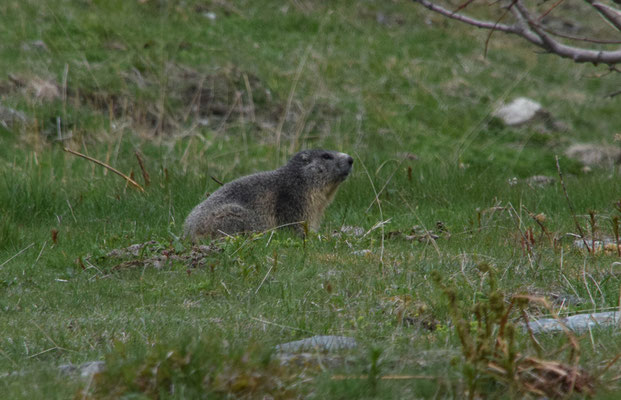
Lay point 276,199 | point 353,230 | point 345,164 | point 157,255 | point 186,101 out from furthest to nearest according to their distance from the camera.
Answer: point 186,101
point 345,164
point 276,199
point 353,230
point 157,255

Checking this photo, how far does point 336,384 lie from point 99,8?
13445 mm

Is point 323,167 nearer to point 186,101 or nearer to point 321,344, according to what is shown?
point 321,344

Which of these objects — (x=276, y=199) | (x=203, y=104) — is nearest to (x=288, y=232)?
(x=276, y=199)

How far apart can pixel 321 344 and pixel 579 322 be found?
157 cm

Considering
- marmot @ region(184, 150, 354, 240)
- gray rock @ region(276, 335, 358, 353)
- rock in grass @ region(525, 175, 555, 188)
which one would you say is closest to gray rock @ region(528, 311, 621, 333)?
gray rock @ region(276, 335, 358, 353)

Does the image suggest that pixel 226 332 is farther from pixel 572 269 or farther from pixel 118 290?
pixel 572 269

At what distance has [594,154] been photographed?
12484 mm

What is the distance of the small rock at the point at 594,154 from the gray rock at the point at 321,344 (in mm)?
8843

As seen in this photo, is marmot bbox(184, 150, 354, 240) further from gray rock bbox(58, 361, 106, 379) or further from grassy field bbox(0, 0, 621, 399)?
gray rock bbox(58, 361, 106, 379)

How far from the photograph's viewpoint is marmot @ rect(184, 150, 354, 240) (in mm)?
7336

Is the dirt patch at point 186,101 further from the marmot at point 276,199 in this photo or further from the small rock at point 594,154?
the small rock at point 594,154

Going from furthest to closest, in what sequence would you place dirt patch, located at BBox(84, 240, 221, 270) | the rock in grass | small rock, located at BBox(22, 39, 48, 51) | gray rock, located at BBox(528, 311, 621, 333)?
1. small rock, located at BBox(22, 39, 48, 51)
2. the rock in grass
3. dirt patch, located at BBox(84, 240, 221, 270)
4. gray rock, located at BBox(528, 311, 621, 333)

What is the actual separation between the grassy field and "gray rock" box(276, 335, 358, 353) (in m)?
0.13

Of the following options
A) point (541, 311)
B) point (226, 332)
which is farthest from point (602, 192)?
point (226, 332)
